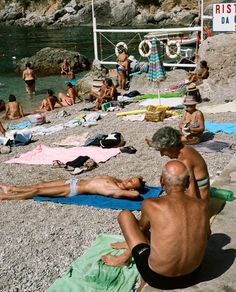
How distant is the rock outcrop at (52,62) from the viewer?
25.4 metres

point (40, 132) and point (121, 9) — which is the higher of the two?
point (121, 9)

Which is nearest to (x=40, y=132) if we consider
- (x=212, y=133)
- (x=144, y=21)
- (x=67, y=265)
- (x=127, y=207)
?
(x=212, y=133)

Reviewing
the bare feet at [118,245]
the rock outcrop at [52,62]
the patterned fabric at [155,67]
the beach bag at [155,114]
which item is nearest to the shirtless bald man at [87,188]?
the bare feet at [118,245]

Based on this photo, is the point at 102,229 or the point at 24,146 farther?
the point at 24,146

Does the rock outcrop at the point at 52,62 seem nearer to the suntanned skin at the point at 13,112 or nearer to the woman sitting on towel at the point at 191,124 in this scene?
the suntanned skin at the point at 13,112

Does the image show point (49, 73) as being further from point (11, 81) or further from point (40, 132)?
point (40, 132)

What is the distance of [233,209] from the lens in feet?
18.2

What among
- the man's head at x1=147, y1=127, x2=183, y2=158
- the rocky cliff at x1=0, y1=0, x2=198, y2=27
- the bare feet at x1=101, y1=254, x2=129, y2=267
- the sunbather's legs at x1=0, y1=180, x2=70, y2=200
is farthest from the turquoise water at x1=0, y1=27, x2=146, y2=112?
the bare feet at x1=101, y1=254, x2=129, y2=267

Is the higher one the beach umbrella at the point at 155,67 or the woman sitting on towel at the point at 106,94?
the beach umbrella at the point at 155,67

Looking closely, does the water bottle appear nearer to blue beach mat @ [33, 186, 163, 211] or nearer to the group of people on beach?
blue beach mat @ [33, 186, 163, 211]

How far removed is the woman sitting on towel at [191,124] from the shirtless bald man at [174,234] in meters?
5.17

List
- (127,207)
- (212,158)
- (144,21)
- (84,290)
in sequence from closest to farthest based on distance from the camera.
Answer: (84,290), (127,207), (212,158), (144,21)

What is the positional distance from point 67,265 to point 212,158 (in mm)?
4089

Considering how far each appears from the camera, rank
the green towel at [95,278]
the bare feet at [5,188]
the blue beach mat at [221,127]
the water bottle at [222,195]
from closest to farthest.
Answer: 1. the green towel at [95,278]
2. the water bottle at [222,195]
3. the bare feet at [5,188]
4. the blue beach mat at [221,127]
